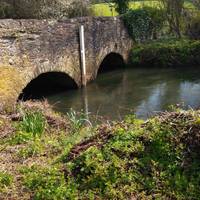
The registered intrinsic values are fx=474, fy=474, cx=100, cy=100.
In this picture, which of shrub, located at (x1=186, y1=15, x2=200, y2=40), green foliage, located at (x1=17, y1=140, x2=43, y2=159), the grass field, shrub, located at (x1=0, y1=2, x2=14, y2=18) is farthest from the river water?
the grass field

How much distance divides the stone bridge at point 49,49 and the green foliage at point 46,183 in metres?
6.94

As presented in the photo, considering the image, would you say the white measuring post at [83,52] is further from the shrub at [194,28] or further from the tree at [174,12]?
the tree at [174,12]

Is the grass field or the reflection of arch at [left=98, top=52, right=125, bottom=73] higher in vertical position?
the grass field

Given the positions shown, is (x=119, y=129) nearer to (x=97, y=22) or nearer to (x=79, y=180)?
(x=79, y=180)

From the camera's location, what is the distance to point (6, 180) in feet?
19.7

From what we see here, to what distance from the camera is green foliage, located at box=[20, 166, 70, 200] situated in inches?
215

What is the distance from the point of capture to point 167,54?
76.0 feet

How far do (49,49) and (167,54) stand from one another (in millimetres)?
9117

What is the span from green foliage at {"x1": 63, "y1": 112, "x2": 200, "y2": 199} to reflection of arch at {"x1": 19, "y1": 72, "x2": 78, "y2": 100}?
37.7 feet

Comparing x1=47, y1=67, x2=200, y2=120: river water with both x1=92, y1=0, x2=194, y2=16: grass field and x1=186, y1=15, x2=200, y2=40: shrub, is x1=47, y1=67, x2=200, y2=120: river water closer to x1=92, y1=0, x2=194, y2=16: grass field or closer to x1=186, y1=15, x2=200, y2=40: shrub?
x1=186, y1=15, x2=200, y2=40: shrub

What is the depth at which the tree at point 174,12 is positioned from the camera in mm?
25734

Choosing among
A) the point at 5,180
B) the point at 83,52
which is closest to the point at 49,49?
the point at 83,52

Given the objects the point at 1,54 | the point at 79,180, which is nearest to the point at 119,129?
the point at 79,180

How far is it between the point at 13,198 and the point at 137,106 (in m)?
9.96
